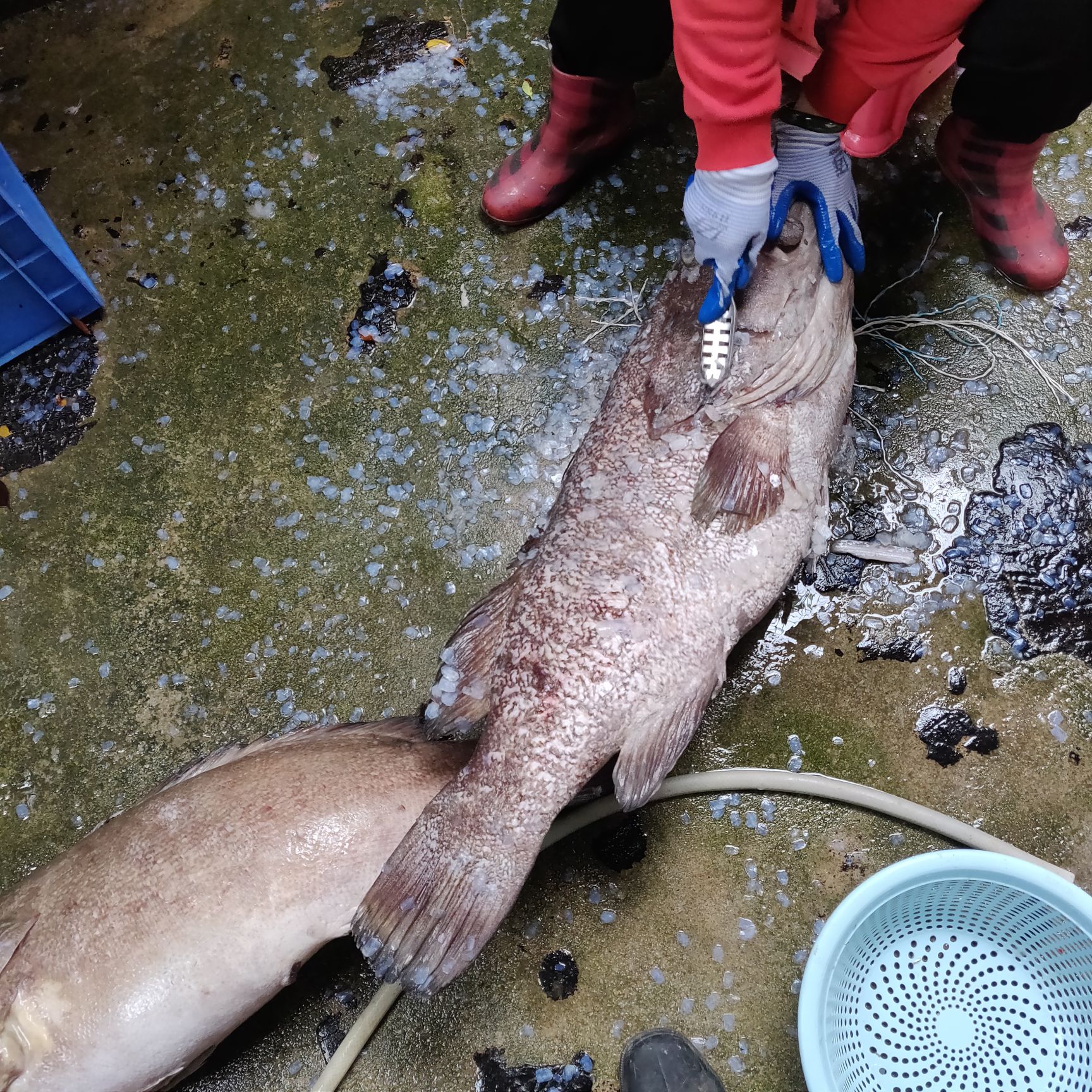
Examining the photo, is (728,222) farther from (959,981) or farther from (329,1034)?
(329,1034)

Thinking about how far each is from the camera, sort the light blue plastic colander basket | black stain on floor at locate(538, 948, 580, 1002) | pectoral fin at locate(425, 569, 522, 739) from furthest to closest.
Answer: black stain on floor at locate(538, 948, 580, 1002) < pectoral fin at locate(425, 569, 522, 739) < the light blue plastic colander basket

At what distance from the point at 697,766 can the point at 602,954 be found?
0.56 m

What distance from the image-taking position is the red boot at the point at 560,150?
2.63 m

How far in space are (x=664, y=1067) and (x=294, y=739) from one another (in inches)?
49.0

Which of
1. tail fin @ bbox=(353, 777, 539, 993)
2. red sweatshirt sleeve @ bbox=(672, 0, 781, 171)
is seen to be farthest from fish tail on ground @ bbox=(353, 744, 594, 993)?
red sweatshirt sleeve @ bbox=(672, 0, 781, 171)

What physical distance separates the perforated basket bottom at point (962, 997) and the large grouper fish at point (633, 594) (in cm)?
74

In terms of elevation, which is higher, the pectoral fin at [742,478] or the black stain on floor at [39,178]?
the black stain on floor at [39,178]

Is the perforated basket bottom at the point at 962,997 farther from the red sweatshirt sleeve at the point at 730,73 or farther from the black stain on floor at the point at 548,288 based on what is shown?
the black stain on floor at the point at 548,288

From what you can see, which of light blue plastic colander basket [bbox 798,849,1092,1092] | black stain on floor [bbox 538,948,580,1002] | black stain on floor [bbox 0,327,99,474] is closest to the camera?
light blue plastic colander basket [bbox 798,849,1092,1092]

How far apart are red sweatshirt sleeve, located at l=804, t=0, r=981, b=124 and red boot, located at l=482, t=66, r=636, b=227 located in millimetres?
712

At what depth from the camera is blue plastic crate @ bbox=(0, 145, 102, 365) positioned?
2.43 meters

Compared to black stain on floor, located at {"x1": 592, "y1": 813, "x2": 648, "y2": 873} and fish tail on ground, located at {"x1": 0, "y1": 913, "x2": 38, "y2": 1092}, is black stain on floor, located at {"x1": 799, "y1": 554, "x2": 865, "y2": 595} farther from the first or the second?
fish tail on ground, located at {"x1": 0, "y1": 913, "x2": 38, "y2": 1092}

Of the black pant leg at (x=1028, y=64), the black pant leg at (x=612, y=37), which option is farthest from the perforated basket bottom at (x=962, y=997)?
the black pant leg at (x=612, y=37)

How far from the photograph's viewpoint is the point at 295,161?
3002mm
